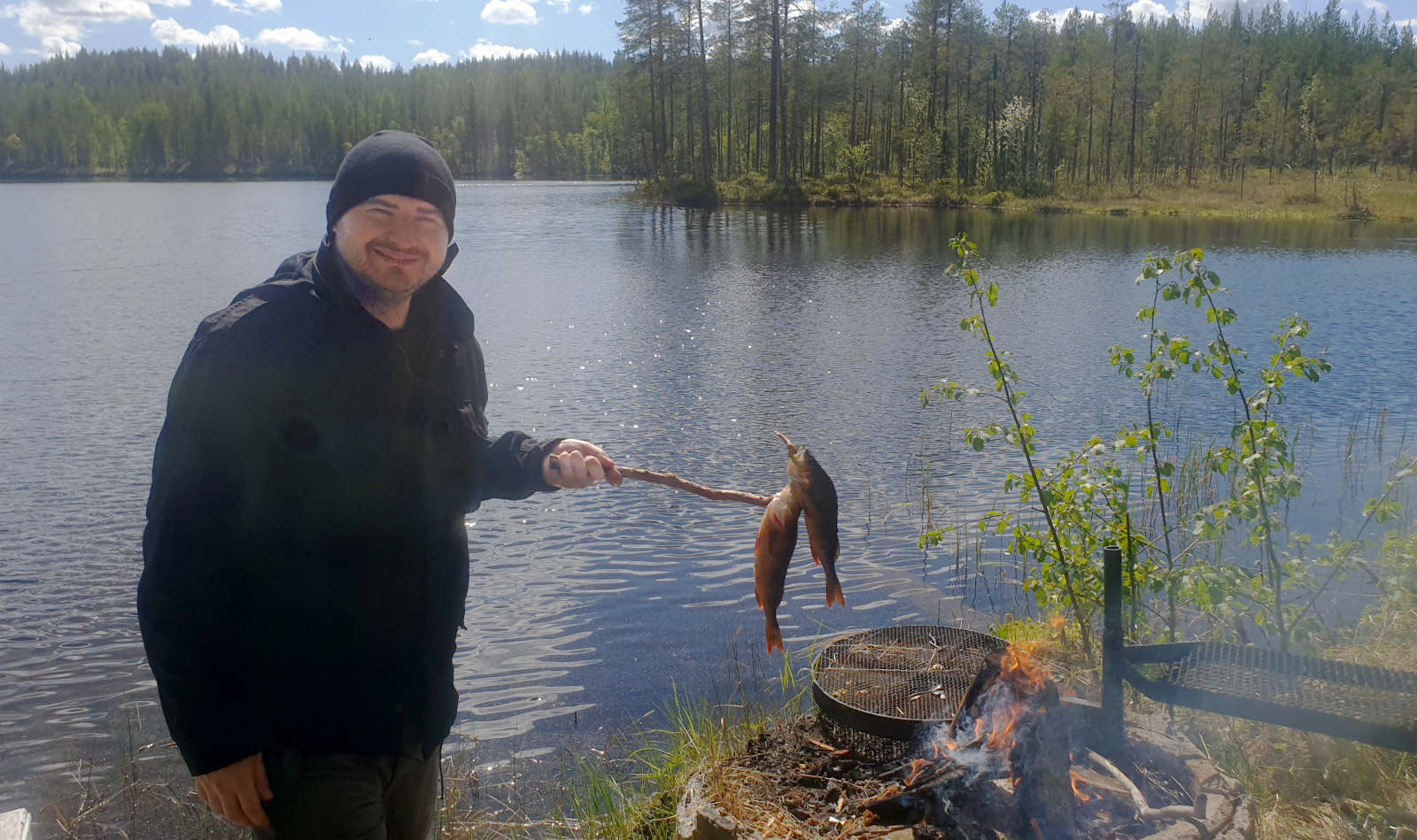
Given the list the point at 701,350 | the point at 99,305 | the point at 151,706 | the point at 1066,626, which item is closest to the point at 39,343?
the point at 99,305

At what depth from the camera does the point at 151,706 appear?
6555mm

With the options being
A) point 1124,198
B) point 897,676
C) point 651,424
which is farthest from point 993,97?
point 897,676

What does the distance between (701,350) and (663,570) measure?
32.7 feet

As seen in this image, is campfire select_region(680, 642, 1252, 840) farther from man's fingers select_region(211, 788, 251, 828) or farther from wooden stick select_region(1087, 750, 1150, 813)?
man's fingers select_region(211, 788, 251, 828)

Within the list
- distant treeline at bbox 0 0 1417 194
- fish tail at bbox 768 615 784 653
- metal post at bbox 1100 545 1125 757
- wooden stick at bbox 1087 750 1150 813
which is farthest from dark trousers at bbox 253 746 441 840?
distant treeline at bbox 0 0 1417 194

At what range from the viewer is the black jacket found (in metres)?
2.12

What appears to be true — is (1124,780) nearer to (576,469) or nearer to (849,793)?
(849,793)

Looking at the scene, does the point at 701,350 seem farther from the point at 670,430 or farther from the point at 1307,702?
the point at 1307,702

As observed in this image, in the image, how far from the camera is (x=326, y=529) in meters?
2.29

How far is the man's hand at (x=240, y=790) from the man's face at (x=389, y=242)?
1.13 m

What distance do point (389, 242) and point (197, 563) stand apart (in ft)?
2.83

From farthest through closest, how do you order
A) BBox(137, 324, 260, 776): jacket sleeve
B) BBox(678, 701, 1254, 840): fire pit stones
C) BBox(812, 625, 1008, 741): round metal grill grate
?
BBox(812, 625, 1008, 741): round metal grill grate, BBox(678, 701, 1254, 840): fire pit stones, BBox(137, 324, 260, 776): jacket sleeve

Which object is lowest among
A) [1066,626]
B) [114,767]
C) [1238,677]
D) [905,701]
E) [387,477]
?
[114,767]

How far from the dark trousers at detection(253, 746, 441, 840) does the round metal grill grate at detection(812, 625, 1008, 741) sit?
2.05 m
